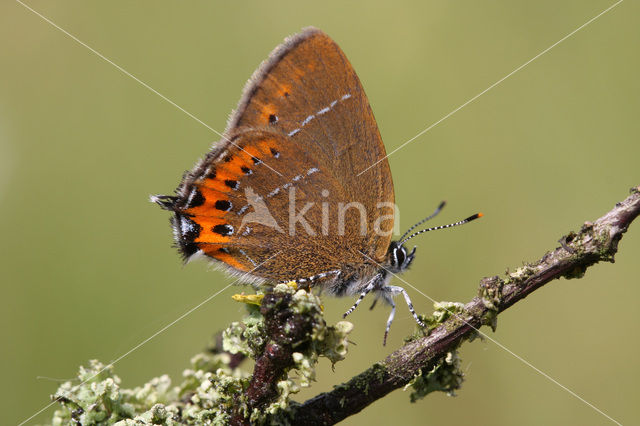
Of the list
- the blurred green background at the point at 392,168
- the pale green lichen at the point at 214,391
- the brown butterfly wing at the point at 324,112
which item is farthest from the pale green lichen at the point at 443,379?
the blurred green background at the point at 392,168

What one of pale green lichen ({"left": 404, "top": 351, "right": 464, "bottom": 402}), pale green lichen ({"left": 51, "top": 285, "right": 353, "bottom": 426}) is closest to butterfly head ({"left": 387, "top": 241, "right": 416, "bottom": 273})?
pale green lichen ({"left": 404, "top": 351, "right": 464, "bottom": 402})

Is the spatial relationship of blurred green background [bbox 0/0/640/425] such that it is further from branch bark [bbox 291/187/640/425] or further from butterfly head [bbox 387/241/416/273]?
branch bark [bbox 291/187/640/425]

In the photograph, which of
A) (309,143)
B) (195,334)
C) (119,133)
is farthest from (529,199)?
(119,133)

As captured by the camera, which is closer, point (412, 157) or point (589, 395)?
point (589, 395)

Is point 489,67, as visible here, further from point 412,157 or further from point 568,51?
point 412,157

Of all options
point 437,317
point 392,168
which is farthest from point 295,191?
point 392,168

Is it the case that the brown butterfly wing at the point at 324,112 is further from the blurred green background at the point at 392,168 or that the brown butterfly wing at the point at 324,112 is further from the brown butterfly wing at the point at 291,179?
the blurred green background at the point at 392,168
